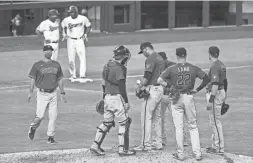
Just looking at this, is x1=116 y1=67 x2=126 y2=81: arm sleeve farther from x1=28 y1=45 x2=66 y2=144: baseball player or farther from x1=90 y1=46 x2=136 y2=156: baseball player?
x1=28 y1=45 x2=66 y2=144: baseball player

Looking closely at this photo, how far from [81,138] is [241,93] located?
6451mm

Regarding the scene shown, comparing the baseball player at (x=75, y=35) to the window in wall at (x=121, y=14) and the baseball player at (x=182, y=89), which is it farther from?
the window in wall at (x=121, y=14)

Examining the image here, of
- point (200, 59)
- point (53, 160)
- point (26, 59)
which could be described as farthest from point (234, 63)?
point (53, 160)

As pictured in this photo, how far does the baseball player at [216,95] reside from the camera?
42.1 feet

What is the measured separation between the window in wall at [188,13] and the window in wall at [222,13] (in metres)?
0.69

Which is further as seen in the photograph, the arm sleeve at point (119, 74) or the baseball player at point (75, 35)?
the baseball player at point (75, 35)

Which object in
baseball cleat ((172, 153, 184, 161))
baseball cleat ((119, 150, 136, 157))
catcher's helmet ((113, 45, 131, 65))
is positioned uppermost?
catcher's helmet ((113, 45, 131, 65))

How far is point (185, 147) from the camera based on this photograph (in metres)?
13.5

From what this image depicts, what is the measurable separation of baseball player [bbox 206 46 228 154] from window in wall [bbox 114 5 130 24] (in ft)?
60.0

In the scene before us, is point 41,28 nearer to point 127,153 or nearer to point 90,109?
point 90,109

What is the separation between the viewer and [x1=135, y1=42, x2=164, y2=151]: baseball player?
512 inches

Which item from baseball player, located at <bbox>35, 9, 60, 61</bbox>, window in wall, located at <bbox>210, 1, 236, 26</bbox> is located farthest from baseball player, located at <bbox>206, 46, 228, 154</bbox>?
window in wall, located at <bbox>210, 1, 236, 26</bbox>

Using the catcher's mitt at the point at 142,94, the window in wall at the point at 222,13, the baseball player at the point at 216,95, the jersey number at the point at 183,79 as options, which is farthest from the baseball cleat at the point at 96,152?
the window in wall at the point at 222,13

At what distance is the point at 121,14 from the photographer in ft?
102
